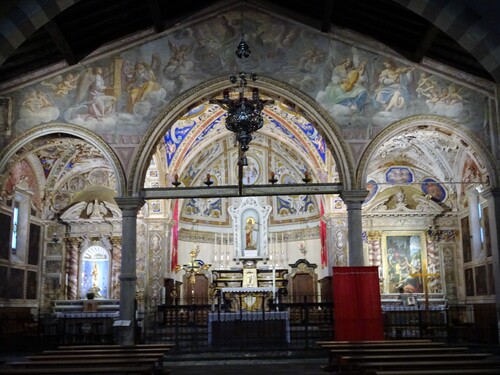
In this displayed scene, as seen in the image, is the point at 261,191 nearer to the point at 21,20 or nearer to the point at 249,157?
the point at 249,157

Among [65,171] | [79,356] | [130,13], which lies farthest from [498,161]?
[65,171]

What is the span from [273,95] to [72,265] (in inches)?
367

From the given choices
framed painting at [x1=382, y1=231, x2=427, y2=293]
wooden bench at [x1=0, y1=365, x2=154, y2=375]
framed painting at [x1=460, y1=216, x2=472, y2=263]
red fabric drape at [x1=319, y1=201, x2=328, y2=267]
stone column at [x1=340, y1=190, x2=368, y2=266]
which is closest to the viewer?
wooden bench at [x1=0, y1=365, x2=154, y2=375]

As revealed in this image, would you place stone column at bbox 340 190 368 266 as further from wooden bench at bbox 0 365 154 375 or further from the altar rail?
wooden bench at bbox 0 365 154 375

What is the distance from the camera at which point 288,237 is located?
24.9 metres

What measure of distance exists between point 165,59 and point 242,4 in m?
2.50

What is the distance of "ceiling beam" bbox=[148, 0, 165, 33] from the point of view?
15203 millimetres

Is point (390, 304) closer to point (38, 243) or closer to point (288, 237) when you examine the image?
point (288, 237)

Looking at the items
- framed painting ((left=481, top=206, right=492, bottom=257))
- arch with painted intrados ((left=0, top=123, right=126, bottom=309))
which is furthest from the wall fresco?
framed painting ((left=481, top=206, right=492, bottom=257))

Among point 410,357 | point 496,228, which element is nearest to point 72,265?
point 496,228

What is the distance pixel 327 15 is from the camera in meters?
15.5

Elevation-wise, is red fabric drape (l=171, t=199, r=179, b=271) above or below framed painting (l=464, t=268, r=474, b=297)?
above

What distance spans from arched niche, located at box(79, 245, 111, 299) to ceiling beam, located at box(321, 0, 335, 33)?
10.7 m

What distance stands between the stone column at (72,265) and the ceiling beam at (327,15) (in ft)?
35.7
